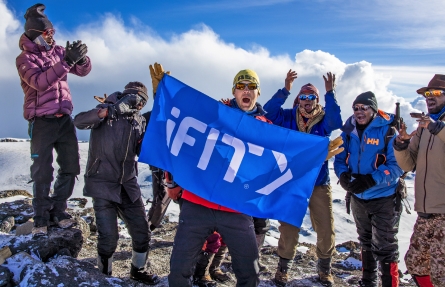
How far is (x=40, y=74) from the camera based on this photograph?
5.34 metres

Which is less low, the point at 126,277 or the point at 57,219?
the point at 57,219

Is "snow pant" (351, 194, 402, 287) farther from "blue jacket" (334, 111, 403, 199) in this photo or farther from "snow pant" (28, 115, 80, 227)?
"snow pant" (28, 115, 80, 227)

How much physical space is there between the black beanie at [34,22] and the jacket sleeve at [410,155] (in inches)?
224

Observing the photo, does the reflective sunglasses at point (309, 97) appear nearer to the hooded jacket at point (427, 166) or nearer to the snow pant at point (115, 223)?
the hooded jacket at point (427, 166)

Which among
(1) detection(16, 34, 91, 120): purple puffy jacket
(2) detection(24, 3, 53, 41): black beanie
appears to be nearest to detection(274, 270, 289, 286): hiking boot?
(1) detection(16, 34, 91, 120): purple puffy jacket

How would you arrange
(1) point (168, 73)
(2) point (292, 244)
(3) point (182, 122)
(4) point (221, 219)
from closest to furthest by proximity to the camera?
(4) point (221, 219) → (3) point (182, 122) → (1) point (168, 73) → (2) point (292, 244)

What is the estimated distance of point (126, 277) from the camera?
554 centimetres

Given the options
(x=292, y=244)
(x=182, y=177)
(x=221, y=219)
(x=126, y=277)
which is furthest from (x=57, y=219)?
(x=292, y=244)

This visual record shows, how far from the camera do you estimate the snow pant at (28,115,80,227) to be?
555 cm

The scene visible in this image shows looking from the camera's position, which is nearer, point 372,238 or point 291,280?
point 372,238

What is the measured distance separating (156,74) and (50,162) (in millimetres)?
2390

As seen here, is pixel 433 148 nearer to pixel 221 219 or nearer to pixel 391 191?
pixel 391 191

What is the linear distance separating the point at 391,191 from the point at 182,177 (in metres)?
3.28

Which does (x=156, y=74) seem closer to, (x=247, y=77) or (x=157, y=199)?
(x=247, y=77)
